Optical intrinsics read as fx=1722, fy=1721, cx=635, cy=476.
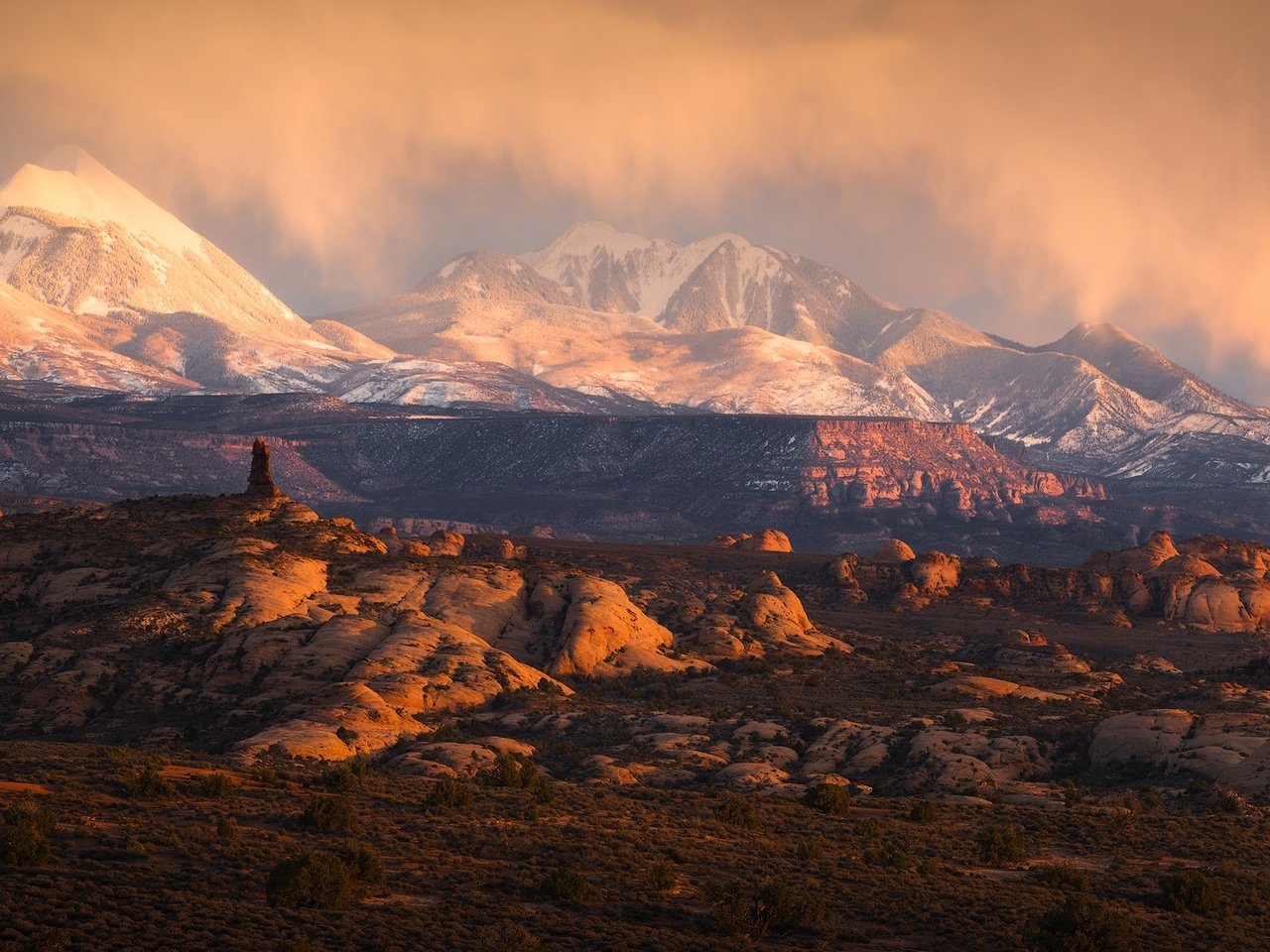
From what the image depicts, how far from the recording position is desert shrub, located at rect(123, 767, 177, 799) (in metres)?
67.8

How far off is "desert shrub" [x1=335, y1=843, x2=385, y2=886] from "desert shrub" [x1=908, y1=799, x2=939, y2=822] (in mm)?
30090

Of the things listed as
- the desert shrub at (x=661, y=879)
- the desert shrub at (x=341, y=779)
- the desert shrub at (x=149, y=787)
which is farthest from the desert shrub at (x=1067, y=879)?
the desert shrub at (x=149, y=787)

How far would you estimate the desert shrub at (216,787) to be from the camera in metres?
69.6

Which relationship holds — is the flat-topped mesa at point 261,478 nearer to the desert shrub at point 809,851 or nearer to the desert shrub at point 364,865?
the desert shrub at point 809,851

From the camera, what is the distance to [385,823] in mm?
66688

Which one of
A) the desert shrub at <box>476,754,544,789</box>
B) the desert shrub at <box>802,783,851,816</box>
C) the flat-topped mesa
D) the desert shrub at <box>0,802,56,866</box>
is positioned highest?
the flat-topped mesa

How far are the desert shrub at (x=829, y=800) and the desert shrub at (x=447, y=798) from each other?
17159 millimetres

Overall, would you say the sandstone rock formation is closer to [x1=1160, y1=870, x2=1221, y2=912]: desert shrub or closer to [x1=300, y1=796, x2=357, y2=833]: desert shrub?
[x1=1160, y1=870, x2=1221, y2=912]: desert shrub

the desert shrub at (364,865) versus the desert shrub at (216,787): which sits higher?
the desert shrub at (364,865)

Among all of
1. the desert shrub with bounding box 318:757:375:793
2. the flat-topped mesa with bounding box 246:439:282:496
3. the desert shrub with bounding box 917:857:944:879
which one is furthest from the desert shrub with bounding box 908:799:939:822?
the flat-topped mesa with bounding box 246:439:282:496

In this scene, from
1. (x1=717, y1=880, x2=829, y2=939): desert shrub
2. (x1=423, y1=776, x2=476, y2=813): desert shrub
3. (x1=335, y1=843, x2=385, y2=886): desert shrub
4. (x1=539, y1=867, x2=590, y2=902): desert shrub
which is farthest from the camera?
(x1=423, y1=776, x2=476, y2=813): desert shrub

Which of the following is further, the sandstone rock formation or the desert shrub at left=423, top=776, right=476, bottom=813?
the sandstone rock formation

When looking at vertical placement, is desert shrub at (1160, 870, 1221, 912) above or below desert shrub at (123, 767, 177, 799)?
above

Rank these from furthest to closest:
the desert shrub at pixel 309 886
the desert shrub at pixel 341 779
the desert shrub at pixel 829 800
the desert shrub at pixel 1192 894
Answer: the desert shrub at pixel 829 800 < the desert shrub at pixel 341 779 < the desert shrub at pixel 1192 894 < the desert shrub at pixel 309 886
